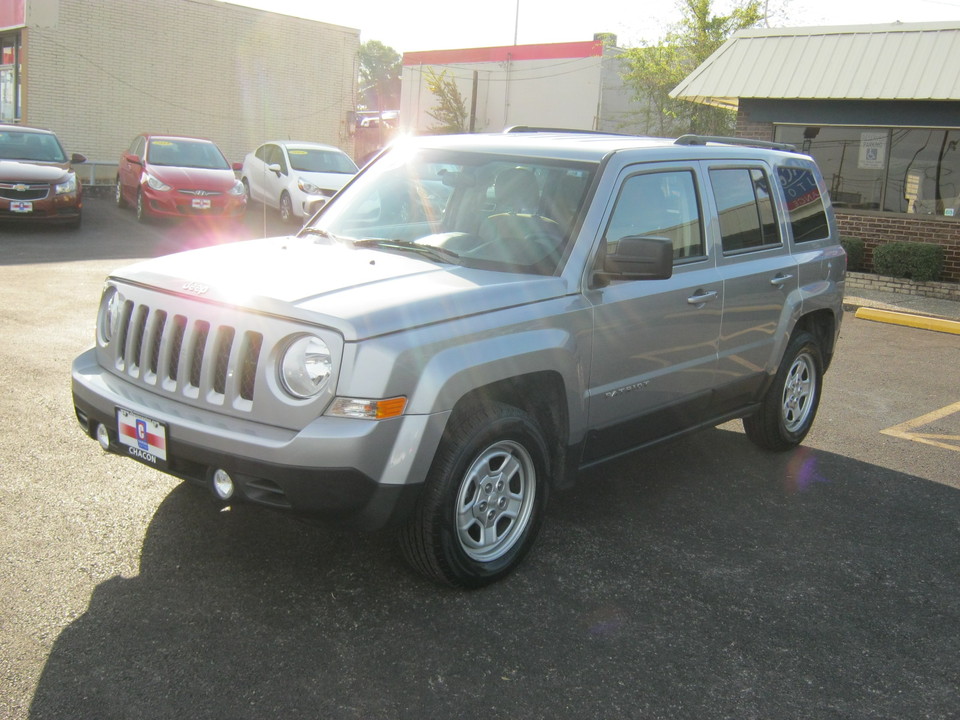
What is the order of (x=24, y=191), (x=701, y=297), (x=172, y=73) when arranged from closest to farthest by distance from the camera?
(x=701, y=297) → (x=24, y=191) → (x=172, y=73)

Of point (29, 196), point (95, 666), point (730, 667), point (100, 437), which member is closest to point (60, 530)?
point (100, 437)

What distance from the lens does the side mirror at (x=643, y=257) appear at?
4.28 metres

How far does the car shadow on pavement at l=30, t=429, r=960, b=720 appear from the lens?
3.34 m

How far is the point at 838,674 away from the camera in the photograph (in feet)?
12.0

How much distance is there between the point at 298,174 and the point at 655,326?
47.2 feet

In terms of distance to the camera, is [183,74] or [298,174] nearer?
[298,174]

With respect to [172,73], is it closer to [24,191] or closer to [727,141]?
[24,191]

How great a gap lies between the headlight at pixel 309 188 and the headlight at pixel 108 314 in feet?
44.7

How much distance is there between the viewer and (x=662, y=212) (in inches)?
196

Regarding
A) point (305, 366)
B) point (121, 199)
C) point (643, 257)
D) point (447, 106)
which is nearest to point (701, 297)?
point (643, 257)

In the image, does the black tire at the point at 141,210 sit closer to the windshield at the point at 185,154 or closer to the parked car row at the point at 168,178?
the parked car row at the point at 168,178

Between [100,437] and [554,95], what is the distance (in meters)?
41.7

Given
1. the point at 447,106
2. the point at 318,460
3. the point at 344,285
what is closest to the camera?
the point at 318,460

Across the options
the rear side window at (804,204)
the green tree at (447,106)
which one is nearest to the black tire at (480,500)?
the rear side window at (804,204)
